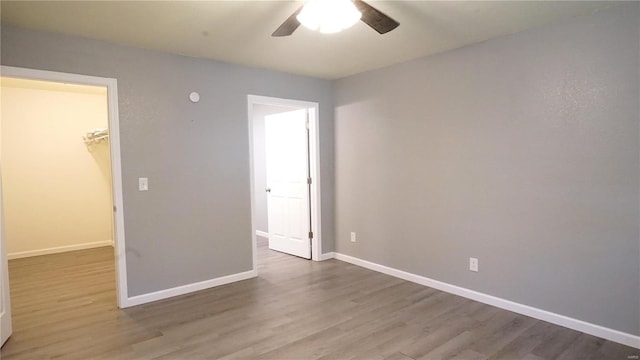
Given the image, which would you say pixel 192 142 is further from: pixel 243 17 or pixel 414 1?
pixel 414 1

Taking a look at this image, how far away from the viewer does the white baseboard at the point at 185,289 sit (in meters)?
3.35

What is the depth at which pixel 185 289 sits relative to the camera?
3.64 meters

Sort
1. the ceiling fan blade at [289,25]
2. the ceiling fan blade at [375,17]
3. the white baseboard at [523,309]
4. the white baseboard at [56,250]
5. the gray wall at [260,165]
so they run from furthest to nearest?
1. the gray wall at [260,165]
2. the white baseboard at [56,250]
3. the white baseboard at [523,309]
4. the ceiling fan blade at [289,25]
5. the ceiling fan blade at [375,17]

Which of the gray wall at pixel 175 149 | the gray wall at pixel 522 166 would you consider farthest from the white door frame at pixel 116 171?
the gray wall at pixel 522 166

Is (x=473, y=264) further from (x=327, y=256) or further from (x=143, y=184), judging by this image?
(x=143, y=184)

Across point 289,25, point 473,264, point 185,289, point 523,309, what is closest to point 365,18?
point 289,25

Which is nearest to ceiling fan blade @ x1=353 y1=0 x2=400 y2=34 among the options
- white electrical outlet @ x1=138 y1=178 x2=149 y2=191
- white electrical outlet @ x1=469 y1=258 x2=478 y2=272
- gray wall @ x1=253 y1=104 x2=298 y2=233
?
white electrical outlet @ x1=469 y1=258 x2=478 y2=272

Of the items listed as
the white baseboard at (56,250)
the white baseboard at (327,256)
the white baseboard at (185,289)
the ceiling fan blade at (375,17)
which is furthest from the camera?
the white baseboard at (56,250)

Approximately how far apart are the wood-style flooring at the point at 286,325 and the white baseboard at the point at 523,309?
0.22ft

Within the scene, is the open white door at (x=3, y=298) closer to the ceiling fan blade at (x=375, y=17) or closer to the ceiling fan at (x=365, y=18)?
the ceiling fan at (x=365, y=18)

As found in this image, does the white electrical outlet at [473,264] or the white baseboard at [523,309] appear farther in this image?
the white electrical outlet at [473,264]

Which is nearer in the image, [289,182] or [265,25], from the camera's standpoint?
[265,25]

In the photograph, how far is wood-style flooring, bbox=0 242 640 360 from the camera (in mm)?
2477

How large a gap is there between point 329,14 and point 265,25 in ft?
2.73
